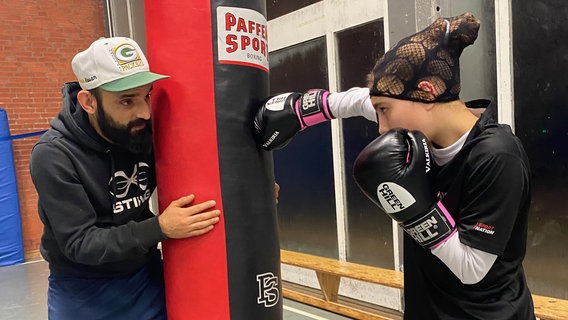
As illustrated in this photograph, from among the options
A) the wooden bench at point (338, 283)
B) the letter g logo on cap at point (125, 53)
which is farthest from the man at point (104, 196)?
the wooden bench at point (338, 283)

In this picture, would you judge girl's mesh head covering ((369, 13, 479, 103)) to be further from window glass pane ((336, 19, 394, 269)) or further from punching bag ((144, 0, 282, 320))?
window glass pane ((336, 19, 394, 269))

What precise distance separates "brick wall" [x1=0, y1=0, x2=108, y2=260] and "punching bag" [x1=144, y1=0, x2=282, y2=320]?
20.0 feet

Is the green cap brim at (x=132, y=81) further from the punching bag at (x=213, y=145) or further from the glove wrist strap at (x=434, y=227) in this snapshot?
the glove wrist strap at (x=434, y=227)

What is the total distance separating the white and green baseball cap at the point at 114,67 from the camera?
1.40 meters

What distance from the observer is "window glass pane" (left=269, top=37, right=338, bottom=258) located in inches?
167

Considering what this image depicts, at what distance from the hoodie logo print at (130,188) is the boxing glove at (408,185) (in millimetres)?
756

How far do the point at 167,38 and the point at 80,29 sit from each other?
6.51 meters

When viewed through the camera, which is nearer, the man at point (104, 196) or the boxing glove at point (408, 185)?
the boxing glove at point (408, 185)

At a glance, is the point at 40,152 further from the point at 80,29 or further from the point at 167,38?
the point at 80,29

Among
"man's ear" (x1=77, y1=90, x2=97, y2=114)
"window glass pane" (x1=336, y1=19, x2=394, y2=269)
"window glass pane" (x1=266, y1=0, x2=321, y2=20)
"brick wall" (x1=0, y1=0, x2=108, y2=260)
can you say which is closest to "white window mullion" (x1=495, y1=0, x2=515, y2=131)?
"window glass pane" (x1=336, y1=19, x2=394, y2=269)

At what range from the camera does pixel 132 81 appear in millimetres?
1394

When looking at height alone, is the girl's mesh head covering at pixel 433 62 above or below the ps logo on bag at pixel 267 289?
above

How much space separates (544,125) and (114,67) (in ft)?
8.13

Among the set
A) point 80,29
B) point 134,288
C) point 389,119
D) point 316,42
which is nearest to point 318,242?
point 316,42
